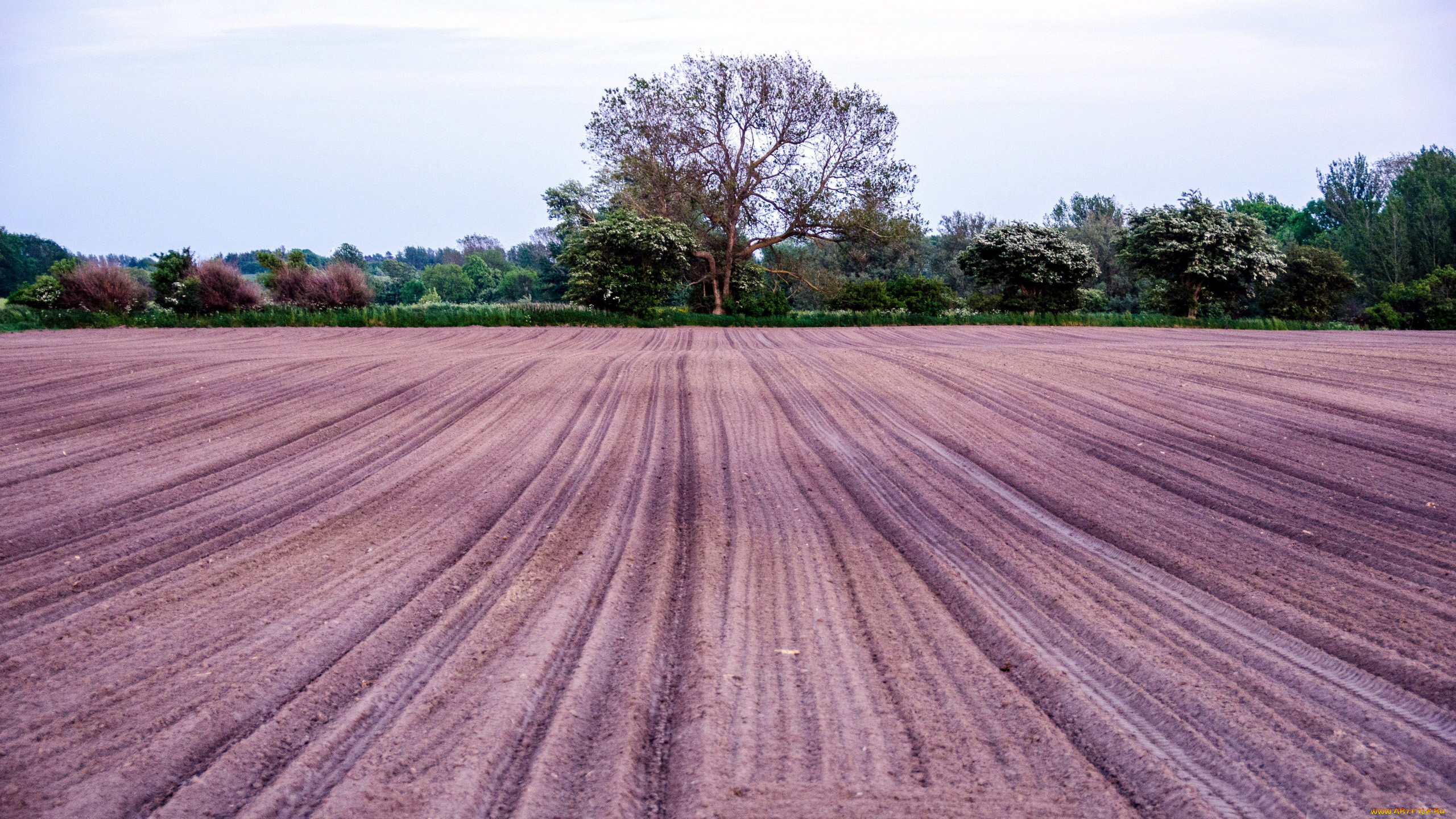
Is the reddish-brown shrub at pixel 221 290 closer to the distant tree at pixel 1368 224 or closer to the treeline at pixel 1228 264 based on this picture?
the treeline at pixel 1228 264

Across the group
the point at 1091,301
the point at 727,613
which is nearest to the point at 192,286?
the point at 727,613

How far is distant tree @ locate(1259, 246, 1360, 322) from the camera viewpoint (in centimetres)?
3631

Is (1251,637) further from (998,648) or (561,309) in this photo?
(561,309)

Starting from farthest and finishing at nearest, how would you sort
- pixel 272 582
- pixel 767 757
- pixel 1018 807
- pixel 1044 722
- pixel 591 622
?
pixel 272 582
pixel 591 622
pixel 1044 722
pixel 767 757
pixel 1018 807

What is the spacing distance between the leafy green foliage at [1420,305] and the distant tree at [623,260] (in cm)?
3027

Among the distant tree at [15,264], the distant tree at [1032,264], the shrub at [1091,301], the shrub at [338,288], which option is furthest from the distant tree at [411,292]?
the shrub at [1091,301]

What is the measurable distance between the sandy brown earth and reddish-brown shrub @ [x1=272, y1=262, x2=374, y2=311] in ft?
71.9

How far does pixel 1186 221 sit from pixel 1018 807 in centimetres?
3658

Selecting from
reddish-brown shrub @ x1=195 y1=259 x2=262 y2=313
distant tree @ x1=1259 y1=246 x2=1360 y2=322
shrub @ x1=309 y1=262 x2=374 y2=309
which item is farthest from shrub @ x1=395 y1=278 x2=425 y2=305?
distant tree @ x1=1259 y1=246 x2=1360 y2=322

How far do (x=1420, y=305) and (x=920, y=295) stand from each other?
21.5 m

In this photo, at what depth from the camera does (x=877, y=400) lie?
37.9 feet

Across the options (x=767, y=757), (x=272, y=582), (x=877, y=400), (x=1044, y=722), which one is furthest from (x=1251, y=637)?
(x=877, y=400)

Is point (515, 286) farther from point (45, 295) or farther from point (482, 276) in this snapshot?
point (45, 295)

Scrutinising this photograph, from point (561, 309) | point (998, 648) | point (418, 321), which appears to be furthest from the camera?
point (561, 309)
